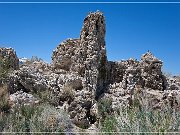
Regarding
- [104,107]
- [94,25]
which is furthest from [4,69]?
[104,107]

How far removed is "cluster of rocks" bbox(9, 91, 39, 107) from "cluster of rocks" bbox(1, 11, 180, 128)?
0.77m

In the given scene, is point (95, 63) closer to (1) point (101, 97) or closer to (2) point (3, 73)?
(1) point (101, 97)

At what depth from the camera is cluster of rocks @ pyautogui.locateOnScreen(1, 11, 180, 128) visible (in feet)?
49.3

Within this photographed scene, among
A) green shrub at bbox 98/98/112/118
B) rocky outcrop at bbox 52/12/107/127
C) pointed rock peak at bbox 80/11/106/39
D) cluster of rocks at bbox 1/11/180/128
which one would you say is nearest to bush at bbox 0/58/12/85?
cluster of rocks at bbox 1/11/180/128

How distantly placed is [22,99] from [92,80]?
11.4 feet

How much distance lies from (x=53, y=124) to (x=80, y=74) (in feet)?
25.3

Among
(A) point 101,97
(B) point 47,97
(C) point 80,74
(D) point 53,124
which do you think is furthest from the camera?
→ (C) point 80,74

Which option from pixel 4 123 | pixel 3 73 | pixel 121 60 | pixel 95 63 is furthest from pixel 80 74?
pixel 4 123

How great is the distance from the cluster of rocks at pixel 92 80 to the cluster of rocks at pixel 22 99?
2.51 ft

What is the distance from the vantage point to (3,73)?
50.9 ft

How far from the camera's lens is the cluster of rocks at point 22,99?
13.9m

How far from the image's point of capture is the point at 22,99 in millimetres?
14102

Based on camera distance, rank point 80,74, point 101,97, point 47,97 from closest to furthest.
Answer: point 47,97, point 101,97, point 80,74

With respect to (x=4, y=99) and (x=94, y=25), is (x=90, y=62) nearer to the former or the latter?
(x=94, y=25)
